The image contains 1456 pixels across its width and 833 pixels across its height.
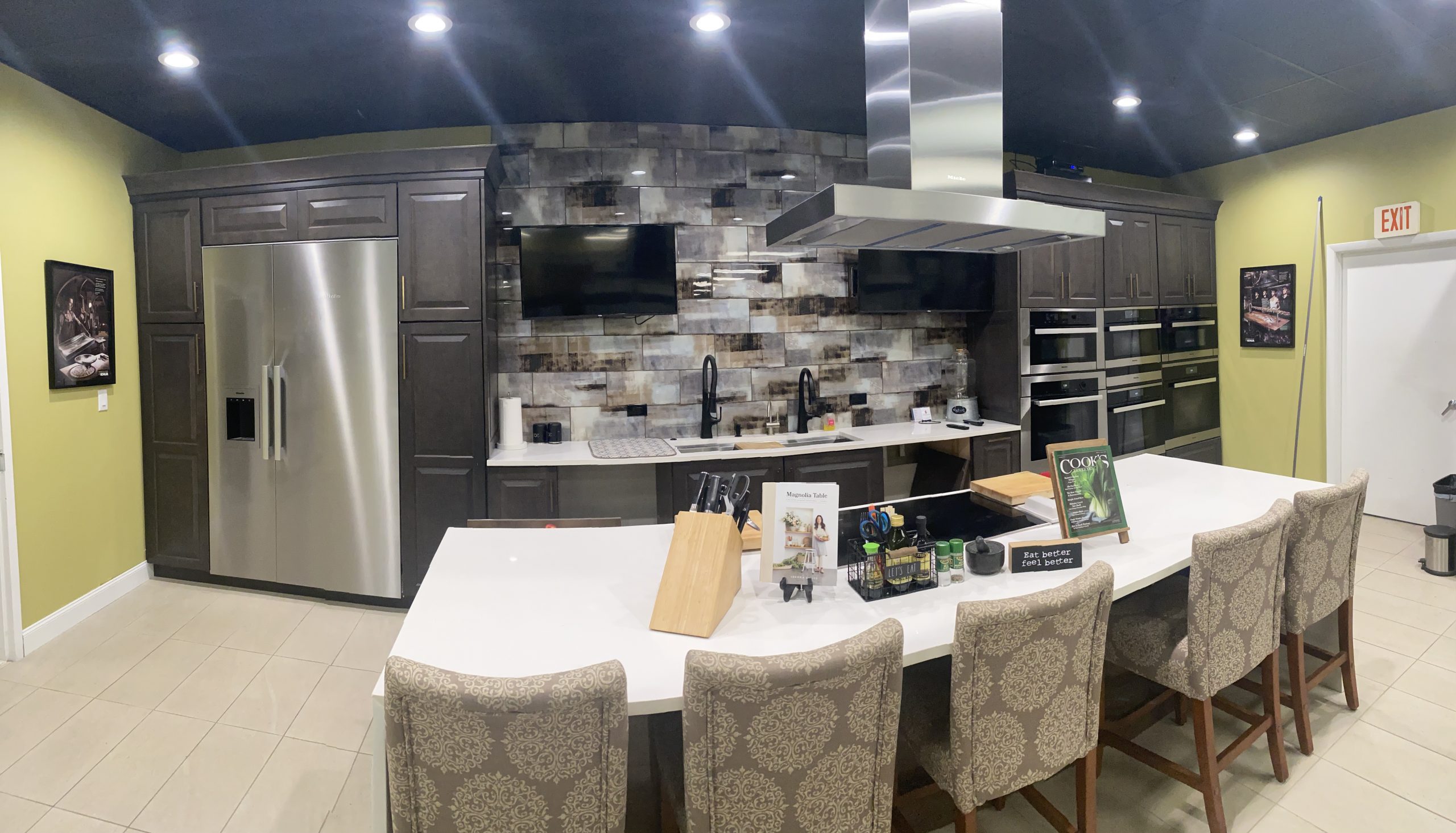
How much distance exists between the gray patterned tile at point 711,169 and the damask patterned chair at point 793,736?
3.54 metres

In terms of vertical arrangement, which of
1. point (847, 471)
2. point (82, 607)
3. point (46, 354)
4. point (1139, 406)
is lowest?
point (82, 607)

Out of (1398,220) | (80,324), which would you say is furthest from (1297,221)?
(80,324)

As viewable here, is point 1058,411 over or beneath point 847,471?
over

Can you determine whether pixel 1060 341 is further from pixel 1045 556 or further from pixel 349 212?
pixel 349 212

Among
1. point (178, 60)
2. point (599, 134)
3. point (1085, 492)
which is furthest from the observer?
point (599, 134)

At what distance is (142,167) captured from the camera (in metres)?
4.04

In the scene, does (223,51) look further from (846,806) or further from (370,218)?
(846,806)

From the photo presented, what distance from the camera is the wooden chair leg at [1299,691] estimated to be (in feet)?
7.31

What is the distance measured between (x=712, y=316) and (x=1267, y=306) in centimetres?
437

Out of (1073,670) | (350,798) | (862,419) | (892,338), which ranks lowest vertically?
(350,798)

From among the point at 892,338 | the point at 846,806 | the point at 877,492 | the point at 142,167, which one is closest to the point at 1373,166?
the point at 892,338

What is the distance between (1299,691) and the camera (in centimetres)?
224

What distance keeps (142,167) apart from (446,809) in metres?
4.70

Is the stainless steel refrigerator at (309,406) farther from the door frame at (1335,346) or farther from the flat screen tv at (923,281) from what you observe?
the door frame at (1335,346)
